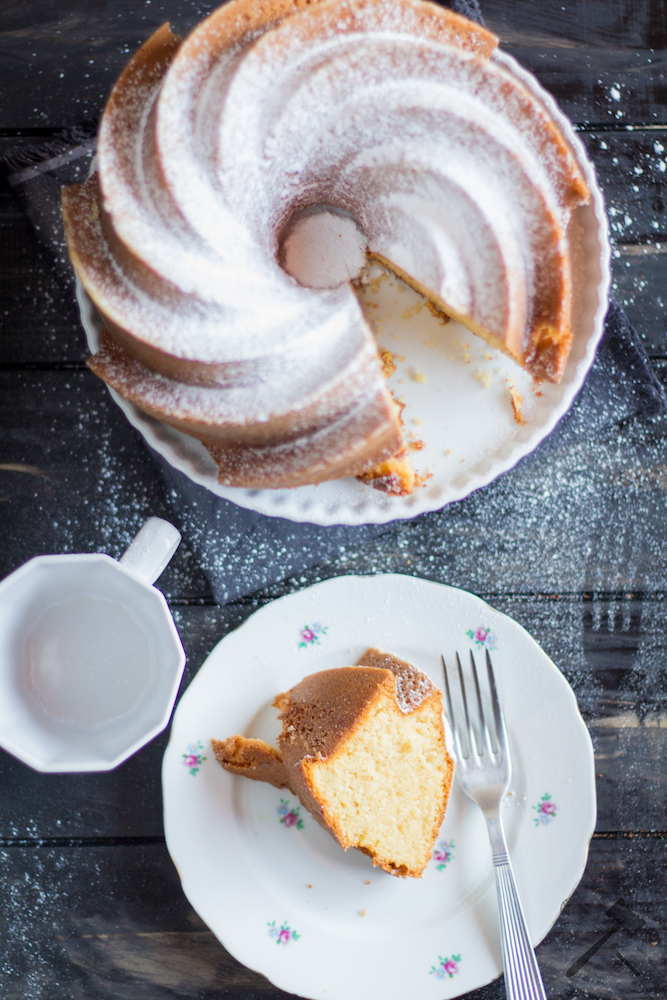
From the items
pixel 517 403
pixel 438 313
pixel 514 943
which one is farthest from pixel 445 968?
pixel 438 313

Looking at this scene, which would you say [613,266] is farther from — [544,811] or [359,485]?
[544,811]

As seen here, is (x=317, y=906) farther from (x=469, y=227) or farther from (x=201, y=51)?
(x=201, y=51)

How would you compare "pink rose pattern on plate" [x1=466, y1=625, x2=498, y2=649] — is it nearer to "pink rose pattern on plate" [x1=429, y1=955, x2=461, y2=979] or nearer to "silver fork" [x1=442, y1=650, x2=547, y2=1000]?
"silver fork" [x1=442, y1=650, x2=547, y2=1000]

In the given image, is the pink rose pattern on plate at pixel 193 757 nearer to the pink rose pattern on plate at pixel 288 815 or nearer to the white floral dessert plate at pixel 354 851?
the white floral dessert plate at pixel 354 851

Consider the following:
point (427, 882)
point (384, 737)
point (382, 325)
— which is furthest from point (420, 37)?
point (427, 882)

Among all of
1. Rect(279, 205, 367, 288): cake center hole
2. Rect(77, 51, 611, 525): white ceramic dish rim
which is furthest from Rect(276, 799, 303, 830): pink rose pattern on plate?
Rect(279, 205, 367, 288): cake center hole
